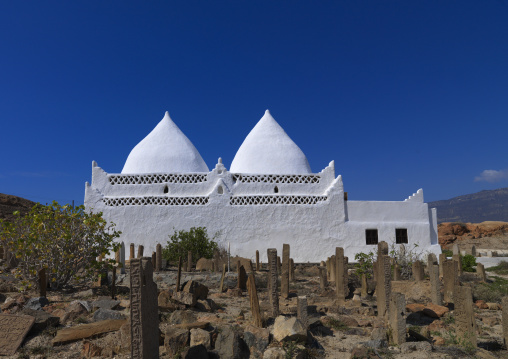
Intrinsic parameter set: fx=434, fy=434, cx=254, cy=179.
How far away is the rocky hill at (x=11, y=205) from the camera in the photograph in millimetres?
20297

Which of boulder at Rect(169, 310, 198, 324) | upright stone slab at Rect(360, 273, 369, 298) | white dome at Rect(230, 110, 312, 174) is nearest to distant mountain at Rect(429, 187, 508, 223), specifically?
white dome at Rect(230, 110, 312, 174)

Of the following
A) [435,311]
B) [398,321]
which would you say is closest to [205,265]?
[435,311]

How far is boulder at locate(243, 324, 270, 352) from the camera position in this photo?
6344mm

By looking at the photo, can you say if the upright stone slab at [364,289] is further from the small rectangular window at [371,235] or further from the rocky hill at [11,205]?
the rocky hill at [11,205]

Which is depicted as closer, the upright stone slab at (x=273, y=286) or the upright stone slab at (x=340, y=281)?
the upright stone slab at (x=273, y=286)

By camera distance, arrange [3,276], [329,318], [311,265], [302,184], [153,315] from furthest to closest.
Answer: [302,184] → [311,265] → [3,276] → [329,318] → [153,315]

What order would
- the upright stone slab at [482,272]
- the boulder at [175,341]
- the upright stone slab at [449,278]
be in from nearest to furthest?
the boulder at [175,341] < the upright stone slab at [449,278] < the upright stone slab at [482,272]

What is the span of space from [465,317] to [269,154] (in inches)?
599

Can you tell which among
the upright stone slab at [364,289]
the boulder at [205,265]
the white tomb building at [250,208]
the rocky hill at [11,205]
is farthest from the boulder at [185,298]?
the rocky hill at [11,205]

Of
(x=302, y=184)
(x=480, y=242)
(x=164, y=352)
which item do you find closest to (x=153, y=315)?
(x=164, y=352)

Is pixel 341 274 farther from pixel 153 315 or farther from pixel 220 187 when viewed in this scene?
pixel 220 187

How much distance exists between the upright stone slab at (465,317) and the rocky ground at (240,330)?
188 mm

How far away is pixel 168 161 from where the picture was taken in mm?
20672

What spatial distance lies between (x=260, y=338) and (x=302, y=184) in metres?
14.4
